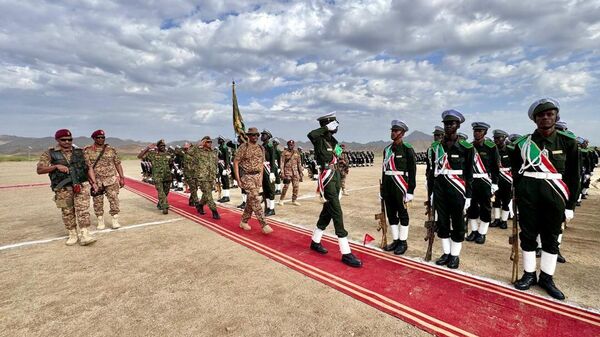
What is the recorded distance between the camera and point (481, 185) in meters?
6.02

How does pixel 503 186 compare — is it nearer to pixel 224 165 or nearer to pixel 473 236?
pixel 473 236

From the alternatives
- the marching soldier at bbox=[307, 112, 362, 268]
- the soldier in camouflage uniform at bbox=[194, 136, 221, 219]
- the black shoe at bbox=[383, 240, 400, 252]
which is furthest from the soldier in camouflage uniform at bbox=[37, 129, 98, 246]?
the black shoe at bbox=[383, 240, 400, 252]

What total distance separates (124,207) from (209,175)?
3760 millimetres

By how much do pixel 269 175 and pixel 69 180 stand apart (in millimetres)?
4476

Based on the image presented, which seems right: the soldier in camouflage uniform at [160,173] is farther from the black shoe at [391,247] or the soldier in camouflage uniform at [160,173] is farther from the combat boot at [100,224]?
the black shoe at [391,247]

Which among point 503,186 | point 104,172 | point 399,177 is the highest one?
point 399,177

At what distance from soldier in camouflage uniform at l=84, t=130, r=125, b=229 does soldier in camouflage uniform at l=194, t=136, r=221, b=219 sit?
1.96 m

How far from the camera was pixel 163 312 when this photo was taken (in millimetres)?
3334

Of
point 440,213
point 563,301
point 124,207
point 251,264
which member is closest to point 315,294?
point 251,264

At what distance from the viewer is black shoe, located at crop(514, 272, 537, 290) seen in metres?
3.77

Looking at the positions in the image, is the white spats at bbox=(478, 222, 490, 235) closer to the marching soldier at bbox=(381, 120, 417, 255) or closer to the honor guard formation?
the honor guard formation

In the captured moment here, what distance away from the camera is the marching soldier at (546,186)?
11.8 feet

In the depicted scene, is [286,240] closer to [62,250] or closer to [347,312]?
[347,312]

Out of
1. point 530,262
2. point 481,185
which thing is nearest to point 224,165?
point 481,185
